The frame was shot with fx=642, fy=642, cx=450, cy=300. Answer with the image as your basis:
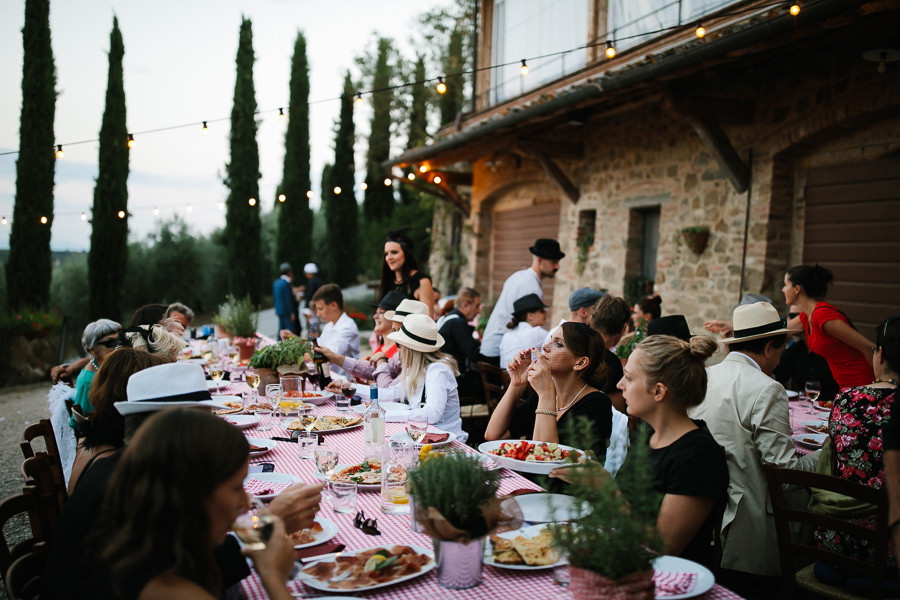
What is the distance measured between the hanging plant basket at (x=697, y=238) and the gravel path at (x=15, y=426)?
6829 mm

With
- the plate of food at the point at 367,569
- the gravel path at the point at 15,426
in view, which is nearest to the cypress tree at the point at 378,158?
the gravel path at the point at 15,426

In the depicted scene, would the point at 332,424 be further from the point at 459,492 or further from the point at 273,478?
the point at 459,492

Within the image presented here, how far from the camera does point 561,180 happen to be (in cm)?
993

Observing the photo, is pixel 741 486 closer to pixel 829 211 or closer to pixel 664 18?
pixel 829 211

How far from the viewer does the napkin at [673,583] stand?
60.9 inches

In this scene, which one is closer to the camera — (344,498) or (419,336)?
(344,498)

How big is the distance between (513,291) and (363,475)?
397 cm

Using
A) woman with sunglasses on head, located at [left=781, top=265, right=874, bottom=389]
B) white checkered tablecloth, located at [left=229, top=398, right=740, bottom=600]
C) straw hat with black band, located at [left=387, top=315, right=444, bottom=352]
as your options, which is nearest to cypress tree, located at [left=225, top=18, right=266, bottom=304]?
straw hat with black band, located at [left=387, top=315, right=444, bottom=352]

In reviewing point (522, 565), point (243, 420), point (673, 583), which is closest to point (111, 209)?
point (243, 420)

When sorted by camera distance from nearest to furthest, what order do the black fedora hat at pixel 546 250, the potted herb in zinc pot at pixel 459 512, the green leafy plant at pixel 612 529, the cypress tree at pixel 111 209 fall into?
the green leafy plant at pixel 612 529
the potted herb in zinc pot at pixel 459 512
the black fedora hat at pixel 546 250
the cypress tree at pixel 111 209

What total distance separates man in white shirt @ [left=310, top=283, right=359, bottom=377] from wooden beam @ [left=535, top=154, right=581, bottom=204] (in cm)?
493

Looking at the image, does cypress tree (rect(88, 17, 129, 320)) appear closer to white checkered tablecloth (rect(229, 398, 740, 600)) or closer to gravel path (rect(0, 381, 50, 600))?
gravel path (rect(0, 381, 50, 600))

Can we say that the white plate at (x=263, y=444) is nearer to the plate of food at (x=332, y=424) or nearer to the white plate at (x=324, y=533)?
the plate of food at (x=332, y=424)

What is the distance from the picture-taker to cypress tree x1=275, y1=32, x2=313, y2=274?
21.0 meters
